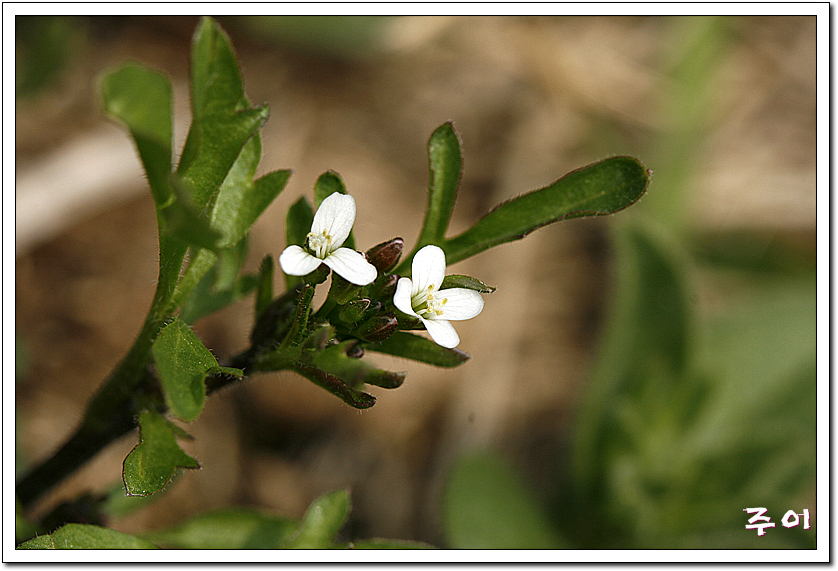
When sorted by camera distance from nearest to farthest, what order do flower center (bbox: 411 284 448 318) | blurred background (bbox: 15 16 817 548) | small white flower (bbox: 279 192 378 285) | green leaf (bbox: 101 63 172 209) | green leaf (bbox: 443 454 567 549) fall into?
green leaf (bbox: 101 63 172 209)
small white flower (bbox: 279 192 378 285)
flower center (bbox: 411 284 448 318)
green leaf (bbox: 443 454 567 549)
blurred background (bbox: 15 16 817 548)

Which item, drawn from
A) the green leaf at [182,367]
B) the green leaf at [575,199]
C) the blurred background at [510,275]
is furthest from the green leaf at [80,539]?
the green leaf at [575,199]

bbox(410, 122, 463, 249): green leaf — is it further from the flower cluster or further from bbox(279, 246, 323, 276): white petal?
bbox(279, 246, 323, 276): white petal

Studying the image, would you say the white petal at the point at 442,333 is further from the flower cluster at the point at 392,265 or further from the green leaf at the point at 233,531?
the green leaf at the point at 233,531

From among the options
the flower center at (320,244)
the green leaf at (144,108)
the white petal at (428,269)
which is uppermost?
the green leaf at (144,108)

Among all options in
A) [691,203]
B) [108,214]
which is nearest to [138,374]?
[108,214]

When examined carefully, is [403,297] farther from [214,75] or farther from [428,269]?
[214,75]

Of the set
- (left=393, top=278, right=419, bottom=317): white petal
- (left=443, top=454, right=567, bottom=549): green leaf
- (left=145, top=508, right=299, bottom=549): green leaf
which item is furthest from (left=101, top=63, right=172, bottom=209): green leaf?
(left=443, top=454, right=567, bottom=549): green leaf
